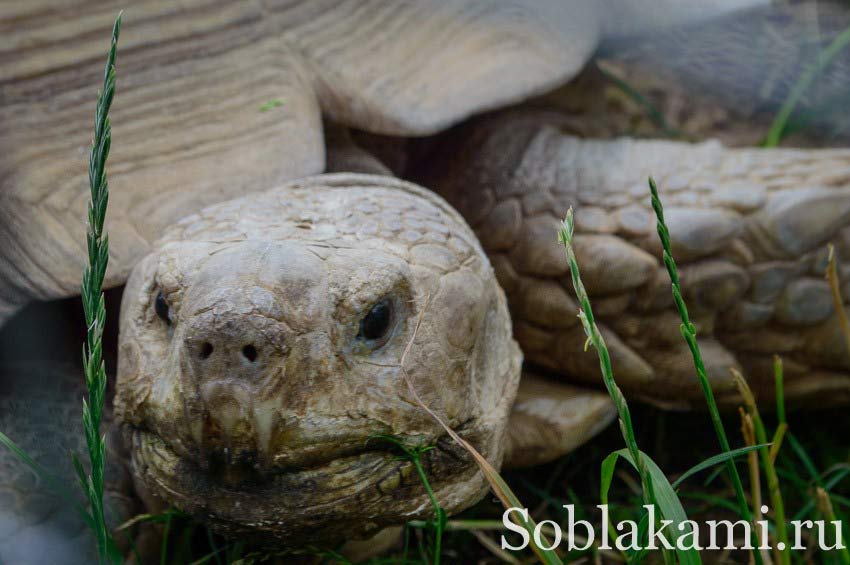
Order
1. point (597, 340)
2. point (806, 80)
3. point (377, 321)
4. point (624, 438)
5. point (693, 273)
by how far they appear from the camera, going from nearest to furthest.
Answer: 1. point (597, 340)
2. point (624, 438)
3. point (377, 321)
4. point (693, 273)
5. point (806, 80)

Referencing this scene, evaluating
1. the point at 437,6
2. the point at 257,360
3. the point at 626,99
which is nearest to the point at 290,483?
the point at 257,360

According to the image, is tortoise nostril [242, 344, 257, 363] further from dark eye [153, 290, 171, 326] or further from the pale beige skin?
dark eye [153, 290, 171, 326]

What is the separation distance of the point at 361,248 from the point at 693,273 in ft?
3.06

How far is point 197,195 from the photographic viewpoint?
1.57 meters

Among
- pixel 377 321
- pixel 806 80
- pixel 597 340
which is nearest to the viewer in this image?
pixel 597 340

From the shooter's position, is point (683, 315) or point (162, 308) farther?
point (162, 308)

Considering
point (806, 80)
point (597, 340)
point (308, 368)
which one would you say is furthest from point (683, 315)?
point (806, 80)

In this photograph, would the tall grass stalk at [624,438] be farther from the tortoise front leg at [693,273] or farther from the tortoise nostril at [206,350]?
the tortoise front leg at [693,273]

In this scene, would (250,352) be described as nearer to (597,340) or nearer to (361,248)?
(361,248)

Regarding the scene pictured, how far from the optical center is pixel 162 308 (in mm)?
1203

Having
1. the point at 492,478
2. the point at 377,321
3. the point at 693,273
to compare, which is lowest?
the point at 693,273

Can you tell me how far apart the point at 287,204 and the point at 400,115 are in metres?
0.46

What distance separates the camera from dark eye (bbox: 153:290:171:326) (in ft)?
3.93

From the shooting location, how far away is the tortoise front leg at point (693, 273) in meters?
1.85
